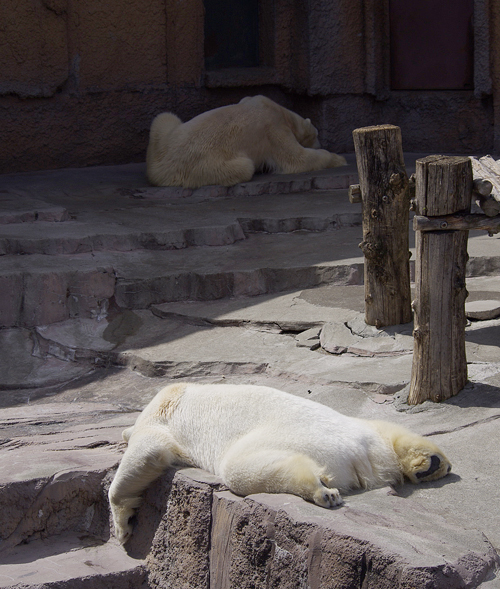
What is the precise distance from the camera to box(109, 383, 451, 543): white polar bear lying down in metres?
2.35

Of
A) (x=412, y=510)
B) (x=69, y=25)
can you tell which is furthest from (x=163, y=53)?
(x=412, y=510)

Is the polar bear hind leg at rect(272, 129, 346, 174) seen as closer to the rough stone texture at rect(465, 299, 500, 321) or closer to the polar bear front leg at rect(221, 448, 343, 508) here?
the rough stone texture at rect(465, 299, 500, 321)

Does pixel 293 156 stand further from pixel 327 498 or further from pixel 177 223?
pixel 327 498

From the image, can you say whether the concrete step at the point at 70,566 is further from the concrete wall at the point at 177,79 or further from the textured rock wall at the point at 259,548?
the concrete wall at the point at 177,79

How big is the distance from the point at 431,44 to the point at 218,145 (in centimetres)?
347

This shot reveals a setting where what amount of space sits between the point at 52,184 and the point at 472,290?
488 cm

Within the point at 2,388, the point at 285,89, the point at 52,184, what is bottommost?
the point at 2,388

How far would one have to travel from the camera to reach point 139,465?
2691 mm

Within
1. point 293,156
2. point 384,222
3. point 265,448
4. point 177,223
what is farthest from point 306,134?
point 265,448

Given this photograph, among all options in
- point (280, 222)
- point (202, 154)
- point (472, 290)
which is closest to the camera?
point (472, 290)

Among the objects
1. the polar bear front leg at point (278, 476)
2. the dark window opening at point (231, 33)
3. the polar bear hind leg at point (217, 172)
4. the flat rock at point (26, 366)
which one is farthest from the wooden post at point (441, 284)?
the dark window opening at point (231, 33)

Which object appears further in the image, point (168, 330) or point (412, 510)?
point (168, 330)

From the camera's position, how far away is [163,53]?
9469 mm

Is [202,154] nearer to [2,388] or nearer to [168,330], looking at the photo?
[168,330]
